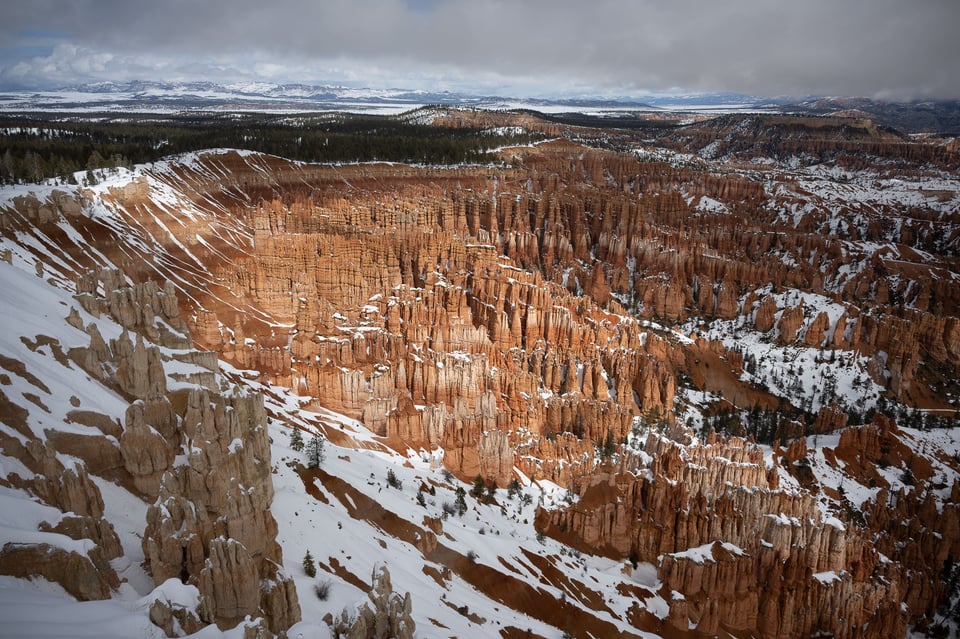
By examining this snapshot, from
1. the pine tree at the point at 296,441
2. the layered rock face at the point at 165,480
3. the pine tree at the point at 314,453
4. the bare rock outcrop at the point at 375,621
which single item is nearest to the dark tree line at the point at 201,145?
the pine tree at the point at 296,441

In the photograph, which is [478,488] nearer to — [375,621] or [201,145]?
[375,621]

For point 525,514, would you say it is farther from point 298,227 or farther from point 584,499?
point 298,227

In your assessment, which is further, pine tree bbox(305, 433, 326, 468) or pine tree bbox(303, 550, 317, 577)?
pine tree bbox(305, 433, 326, 468)

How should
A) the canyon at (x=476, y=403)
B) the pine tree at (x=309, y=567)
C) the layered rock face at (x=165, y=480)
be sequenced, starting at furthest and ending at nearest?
the pine tree at (x=309, y=567)
the canyon at (x=476, y=403)
the layered rock face at (x=165, y=480)

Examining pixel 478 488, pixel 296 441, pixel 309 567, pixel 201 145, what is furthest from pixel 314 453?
pixel 201 145

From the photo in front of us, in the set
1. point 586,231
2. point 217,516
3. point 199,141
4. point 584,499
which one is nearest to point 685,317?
point 586,231

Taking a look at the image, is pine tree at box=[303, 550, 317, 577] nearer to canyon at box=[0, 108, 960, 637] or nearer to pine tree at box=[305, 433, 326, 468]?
canyon at box=[0, 108, 960, 637]

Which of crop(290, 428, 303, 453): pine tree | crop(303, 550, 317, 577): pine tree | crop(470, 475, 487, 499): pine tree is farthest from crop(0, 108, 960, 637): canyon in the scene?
crop(290, 428, 303, 453): pine tree

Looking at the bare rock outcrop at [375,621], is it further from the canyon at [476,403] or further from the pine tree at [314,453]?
the pine tree at [314,453]
